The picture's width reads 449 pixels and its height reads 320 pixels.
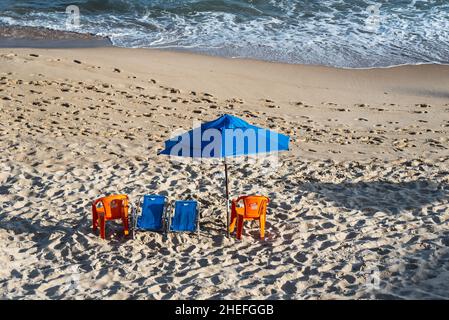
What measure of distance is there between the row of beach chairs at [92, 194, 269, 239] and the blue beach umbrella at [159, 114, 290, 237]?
761 mm

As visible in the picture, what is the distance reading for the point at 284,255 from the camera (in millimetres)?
8516

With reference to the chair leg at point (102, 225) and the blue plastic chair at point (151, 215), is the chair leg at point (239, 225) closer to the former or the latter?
the blue plastic chair at point (151, 215)

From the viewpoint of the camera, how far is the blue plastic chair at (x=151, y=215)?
894 cm

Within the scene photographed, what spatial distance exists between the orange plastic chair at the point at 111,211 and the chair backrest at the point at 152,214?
195 millimetres

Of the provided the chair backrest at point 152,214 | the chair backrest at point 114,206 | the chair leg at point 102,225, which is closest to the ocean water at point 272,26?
the chair backrest at point 152,214

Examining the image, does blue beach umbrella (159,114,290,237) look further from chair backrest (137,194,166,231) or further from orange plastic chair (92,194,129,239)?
orange plastic chair (92,194,129,239)
